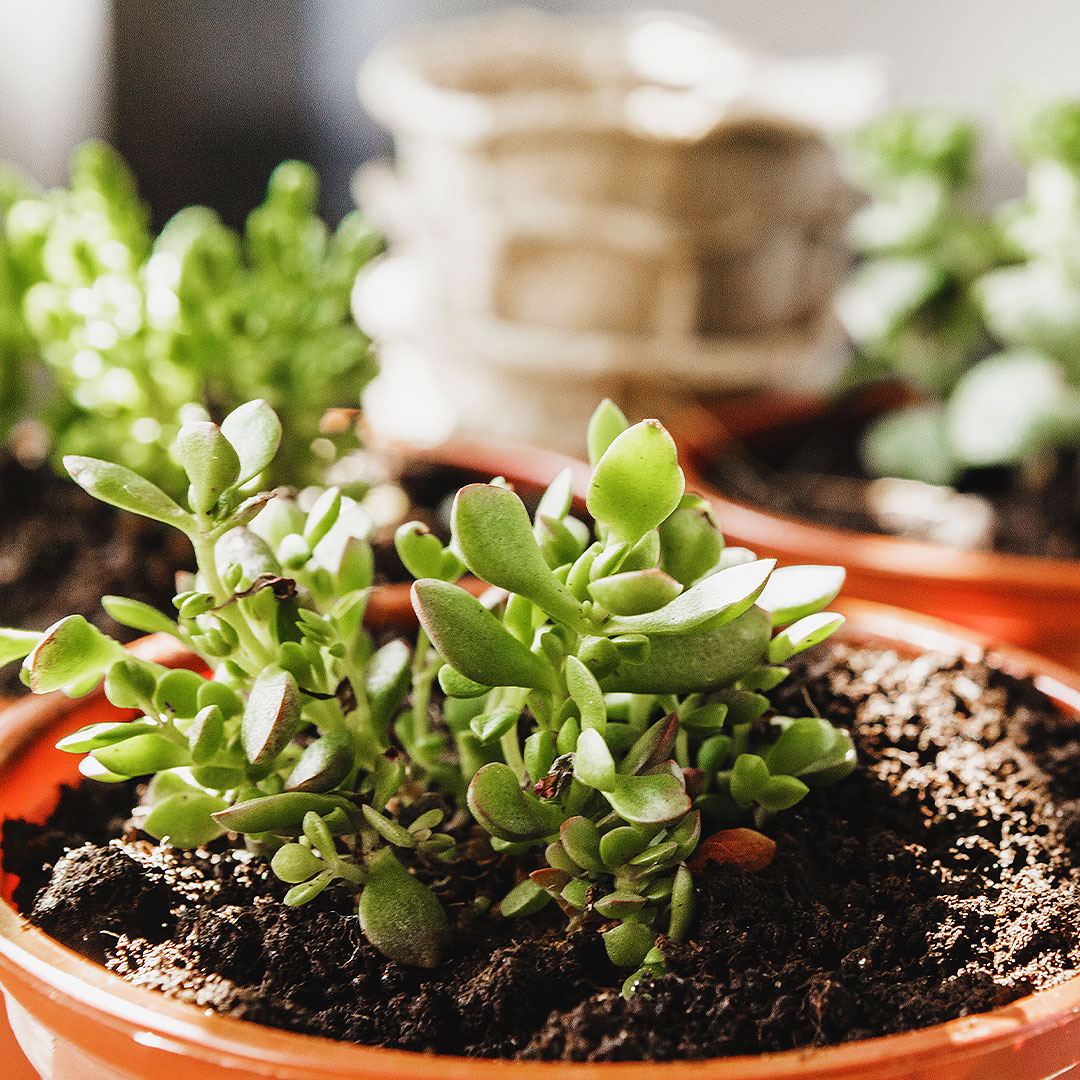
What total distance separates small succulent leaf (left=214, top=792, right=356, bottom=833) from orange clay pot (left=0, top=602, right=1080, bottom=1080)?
3.2 inches

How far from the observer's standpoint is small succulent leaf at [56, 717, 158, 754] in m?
0.54

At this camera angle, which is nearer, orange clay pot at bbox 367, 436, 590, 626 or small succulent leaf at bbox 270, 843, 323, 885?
small succulent leaf at bbox 270, 843, 323, 885

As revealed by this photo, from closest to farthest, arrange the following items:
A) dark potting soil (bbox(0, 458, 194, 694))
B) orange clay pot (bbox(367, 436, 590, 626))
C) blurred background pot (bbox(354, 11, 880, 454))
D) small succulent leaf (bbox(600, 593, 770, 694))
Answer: small succulent leaf (bbox(600, 593, 770, 694)), dark potting soil (bbox(0, 458, 194, 694)), orange clay pot (bbox(367, 436, 590, 626)), blurred background pot (bbox(354, 11, 880, 454))

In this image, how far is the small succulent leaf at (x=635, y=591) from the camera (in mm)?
485

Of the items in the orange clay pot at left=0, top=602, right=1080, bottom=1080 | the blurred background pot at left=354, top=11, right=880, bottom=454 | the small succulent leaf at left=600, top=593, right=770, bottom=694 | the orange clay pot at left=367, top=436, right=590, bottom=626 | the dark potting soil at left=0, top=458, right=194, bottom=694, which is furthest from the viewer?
the blurred background pot at left=354, top=11, right=880, bottom=454

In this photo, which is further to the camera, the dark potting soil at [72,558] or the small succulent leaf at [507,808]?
the dark potting soil at [72,558]

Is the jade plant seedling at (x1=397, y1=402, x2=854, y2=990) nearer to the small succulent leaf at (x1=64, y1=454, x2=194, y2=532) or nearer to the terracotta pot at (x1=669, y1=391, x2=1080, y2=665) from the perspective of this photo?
the small succulent leaf at (x1=64, y1=454, x2=194, y2=532)

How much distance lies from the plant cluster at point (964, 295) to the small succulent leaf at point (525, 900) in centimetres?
92

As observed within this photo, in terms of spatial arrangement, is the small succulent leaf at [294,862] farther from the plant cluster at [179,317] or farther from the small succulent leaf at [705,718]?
the plant cluster at [179,317]

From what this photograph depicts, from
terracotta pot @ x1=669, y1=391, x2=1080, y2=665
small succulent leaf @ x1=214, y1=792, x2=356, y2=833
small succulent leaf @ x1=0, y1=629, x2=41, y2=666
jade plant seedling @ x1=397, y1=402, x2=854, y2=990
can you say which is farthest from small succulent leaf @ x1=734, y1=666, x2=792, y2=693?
terracotta pot @ x1=669, y1=391, x2=1080, y2=665

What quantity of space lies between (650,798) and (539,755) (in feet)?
0.24

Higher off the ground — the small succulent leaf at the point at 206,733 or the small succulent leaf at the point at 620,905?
the small succulent leaf at the point at 206,733

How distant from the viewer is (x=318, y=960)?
1.78 ft

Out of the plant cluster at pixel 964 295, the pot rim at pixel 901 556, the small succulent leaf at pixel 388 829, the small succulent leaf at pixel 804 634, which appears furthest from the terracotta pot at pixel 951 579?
the small succulent leaf at pixel 388 829
